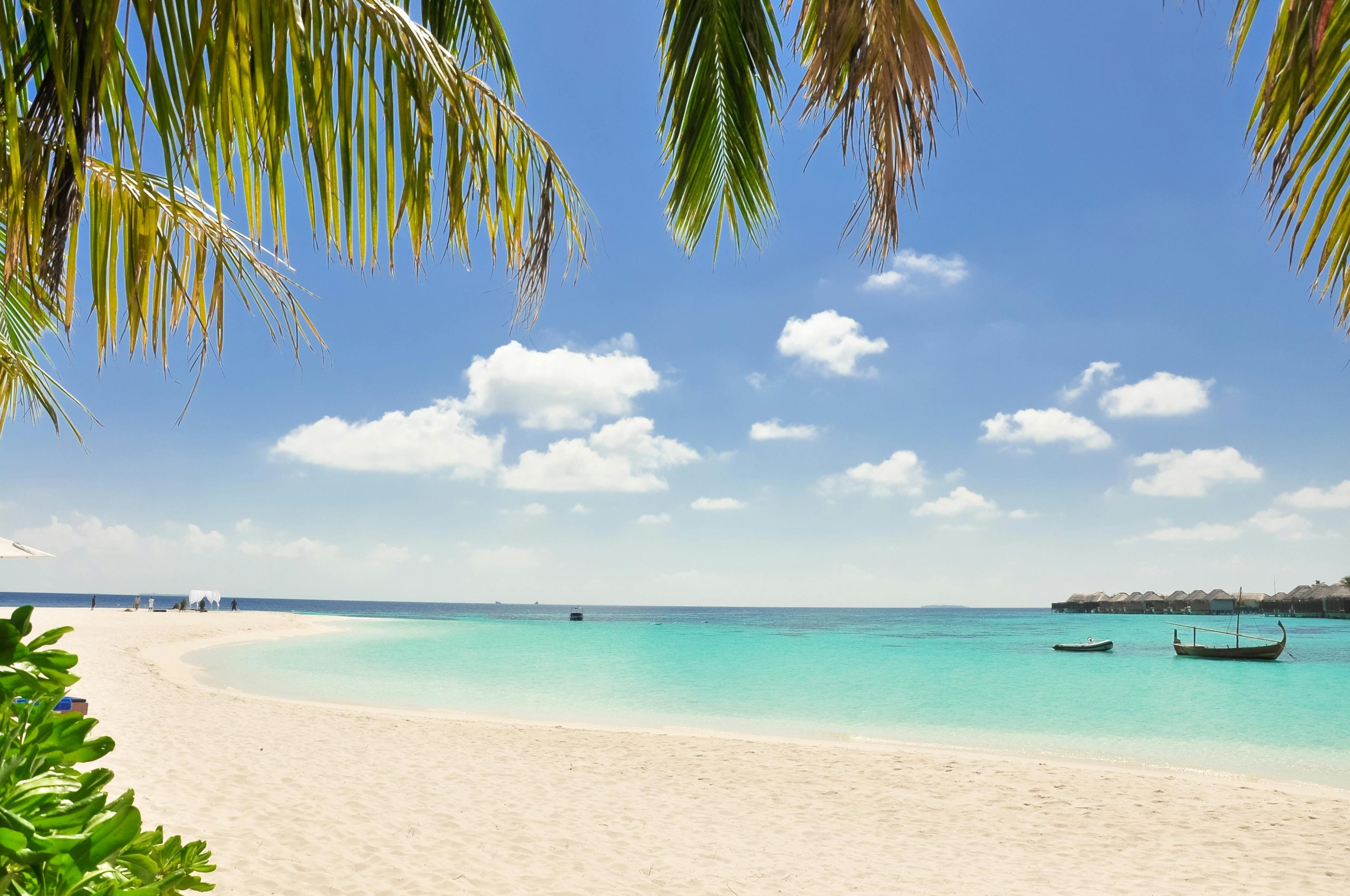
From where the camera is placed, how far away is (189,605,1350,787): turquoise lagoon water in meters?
14.1

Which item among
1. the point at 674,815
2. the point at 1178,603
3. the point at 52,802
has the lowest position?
the point at 1178,603

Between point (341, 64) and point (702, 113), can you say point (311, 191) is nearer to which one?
point (341, 64)

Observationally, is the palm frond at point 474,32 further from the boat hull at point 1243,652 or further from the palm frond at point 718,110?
the boat hull at point 1243,652

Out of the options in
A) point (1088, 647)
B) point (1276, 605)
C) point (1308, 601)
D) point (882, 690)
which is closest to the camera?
point (882, 690)

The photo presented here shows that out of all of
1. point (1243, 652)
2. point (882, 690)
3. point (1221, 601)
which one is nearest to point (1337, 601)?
point (1221, 601)

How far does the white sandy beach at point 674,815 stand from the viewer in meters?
5.25

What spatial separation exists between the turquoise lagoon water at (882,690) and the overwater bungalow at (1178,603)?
4522cm

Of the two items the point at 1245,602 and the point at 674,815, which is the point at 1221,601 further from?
the point at 674,815

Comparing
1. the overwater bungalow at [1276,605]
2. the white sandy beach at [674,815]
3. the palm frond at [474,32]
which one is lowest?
the overwater bungalow at [1276,605]

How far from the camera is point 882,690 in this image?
21250 mm

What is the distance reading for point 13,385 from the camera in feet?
11.3

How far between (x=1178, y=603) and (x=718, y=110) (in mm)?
102120

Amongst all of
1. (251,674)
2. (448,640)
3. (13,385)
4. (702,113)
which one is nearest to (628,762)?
(13,385)

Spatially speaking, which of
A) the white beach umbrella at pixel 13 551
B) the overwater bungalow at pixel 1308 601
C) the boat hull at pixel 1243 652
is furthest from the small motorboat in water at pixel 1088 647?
the overwater bungalow at pixel 1308 601
